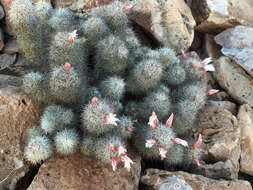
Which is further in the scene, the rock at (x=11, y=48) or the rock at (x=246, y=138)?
the rock at (x=11, y=48)

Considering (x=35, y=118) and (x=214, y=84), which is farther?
(x=214, y=84)

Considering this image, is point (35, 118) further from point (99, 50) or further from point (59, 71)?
point (99, 50)

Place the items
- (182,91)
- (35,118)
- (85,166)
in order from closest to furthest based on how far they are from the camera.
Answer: (85,166)
(35,118)
(182,91)

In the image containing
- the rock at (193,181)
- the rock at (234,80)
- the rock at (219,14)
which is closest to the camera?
the rock at (193,181)

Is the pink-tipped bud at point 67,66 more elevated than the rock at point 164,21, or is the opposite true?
the pink-tipped bud at point 67,66

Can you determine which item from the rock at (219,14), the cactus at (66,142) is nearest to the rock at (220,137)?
the cactus at (66,142)

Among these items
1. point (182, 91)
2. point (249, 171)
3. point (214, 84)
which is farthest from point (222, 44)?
point (249, 171)

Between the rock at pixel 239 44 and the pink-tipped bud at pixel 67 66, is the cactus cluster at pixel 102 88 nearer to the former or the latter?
the pink-tipped bud at pixel 67 66
